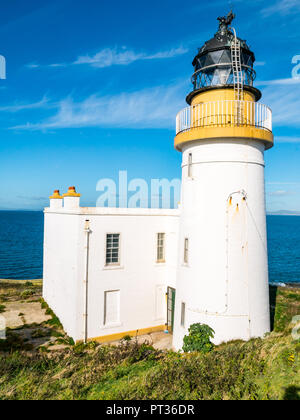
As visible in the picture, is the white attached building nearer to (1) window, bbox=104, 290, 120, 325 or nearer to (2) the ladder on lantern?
(2) the ladder on lantern

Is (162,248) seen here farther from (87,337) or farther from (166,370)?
(166,370)

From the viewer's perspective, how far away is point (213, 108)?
36.3 feet

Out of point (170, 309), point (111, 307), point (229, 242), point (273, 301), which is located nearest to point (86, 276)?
point (111, 307)

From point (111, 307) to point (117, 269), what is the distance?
1.87m

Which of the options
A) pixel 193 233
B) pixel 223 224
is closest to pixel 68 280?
pixel 193 233

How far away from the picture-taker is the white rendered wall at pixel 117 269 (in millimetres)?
14328

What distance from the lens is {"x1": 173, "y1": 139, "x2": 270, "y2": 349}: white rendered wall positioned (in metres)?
10.8

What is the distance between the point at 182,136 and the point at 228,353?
7.58m

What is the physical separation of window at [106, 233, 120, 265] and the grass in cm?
595

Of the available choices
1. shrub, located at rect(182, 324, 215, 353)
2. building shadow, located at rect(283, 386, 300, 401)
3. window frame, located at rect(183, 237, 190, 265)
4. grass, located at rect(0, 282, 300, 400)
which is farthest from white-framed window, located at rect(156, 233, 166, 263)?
building shadow, located at rect(283, 386, 300, 401)

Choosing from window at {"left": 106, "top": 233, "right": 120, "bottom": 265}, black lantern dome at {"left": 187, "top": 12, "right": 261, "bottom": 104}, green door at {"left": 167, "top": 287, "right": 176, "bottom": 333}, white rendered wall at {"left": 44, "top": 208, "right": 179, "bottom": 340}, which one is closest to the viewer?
black lantern dome at {"left": 187, "top": 12, "right": 261, "bottom": 104}

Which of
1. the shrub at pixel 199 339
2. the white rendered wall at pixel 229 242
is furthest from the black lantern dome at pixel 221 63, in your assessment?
the shrub at pixel 199 339
